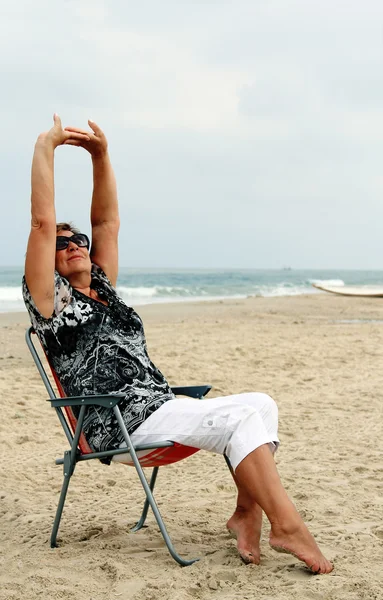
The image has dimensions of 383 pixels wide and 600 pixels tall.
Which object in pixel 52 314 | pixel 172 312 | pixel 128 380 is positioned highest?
pixel 52 314

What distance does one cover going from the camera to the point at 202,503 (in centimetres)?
392

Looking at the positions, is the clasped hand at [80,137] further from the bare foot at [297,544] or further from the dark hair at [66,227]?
the bare foot at [297,544]

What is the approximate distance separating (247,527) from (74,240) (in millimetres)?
1536

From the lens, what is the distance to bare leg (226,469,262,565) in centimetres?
300

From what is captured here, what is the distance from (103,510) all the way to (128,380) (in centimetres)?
105

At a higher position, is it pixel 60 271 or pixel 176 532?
pixel 60 271

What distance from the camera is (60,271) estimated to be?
134 inches

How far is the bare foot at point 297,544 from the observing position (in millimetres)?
2748

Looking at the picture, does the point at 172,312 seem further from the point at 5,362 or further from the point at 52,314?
the point at 52,314

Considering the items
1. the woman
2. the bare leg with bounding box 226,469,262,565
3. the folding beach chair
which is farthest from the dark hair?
the bare leg with bounding box 226,469,262,565

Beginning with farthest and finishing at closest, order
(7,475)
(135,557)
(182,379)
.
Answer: (182,379), (7,475), (135,557)

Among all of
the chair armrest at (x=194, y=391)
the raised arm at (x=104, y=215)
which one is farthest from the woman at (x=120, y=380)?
the chair armrest at (x=194, y=391)

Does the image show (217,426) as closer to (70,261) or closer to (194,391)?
(194,391)

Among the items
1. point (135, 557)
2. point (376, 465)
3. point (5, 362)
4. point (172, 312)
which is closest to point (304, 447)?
point (376, 465)
